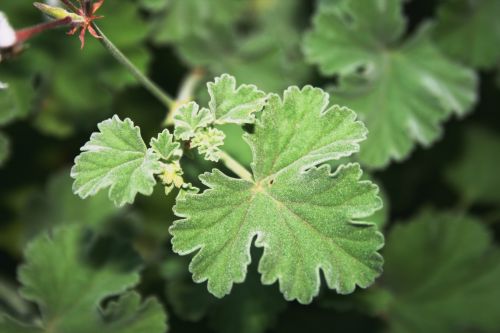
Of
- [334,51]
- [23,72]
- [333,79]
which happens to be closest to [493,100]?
[333,79]

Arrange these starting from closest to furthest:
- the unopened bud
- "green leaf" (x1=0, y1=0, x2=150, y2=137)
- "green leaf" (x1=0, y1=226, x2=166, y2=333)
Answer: the unopened bud
"green leaf" (x1=0, y1=226, x2=166, y2=333)
"green leaf" (x1=0, y1=0, x2=150, y2=137)

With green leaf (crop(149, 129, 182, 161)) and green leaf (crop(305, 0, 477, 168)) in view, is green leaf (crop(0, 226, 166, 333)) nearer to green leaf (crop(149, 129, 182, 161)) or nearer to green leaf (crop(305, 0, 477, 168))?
green leaf (crop(149, 129, 182, 161))

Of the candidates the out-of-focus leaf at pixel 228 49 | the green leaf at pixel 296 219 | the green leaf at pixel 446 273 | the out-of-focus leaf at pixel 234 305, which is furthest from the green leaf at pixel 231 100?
the green leaf at pixel 446 273

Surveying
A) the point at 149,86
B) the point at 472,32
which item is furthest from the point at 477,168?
the point at 149,86

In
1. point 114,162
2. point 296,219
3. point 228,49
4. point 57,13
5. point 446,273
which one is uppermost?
point 228,49

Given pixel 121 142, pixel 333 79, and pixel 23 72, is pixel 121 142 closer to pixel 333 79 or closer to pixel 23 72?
pixel 23 72

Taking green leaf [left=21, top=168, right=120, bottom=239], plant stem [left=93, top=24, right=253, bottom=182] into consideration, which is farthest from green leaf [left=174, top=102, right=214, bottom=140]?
green leaf [left=21, top=168, right=120, bottom=239]

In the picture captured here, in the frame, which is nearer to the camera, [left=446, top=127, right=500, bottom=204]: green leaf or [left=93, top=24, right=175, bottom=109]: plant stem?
[left=93, top=24, right=175, bottom=109]: plant stem

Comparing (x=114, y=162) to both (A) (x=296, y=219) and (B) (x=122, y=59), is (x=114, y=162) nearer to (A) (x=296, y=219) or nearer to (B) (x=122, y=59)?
(B) (x=122, y=59)
